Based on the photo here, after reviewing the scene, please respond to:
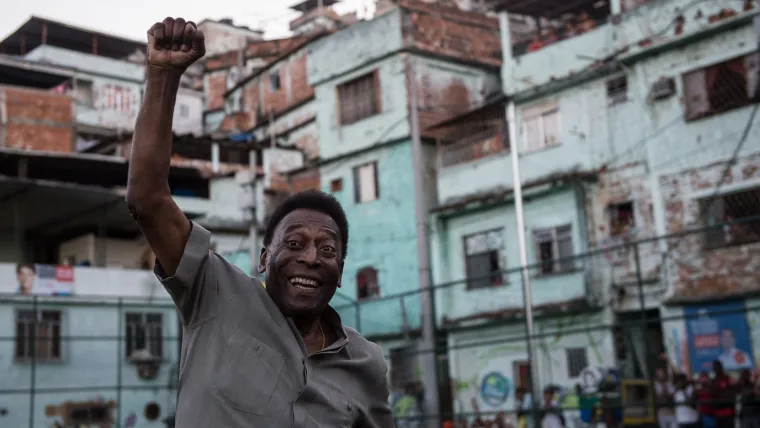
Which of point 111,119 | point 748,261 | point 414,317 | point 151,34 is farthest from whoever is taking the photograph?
point 111,119

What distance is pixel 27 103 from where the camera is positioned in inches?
1088

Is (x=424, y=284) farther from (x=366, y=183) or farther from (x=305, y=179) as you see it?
(x=305, y=179)

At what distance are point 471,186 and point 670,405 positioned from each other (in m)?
13.0

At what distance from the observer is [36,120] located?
2784 centimetres

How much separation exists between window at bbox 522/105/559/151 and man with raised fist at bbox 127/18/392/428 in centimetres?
2190

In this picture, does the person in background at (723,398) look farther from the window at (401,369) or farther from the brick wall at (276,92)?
the brick wall at (276,92)

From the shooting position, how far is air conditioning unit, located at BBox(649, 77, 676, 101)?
2122cm

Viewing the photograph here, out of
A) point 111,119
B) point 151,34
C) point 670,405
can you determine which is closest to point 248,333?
point 151,34

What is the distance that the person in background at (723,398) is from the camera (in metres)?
12.7

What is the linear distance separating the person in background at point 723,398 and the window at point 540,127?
11.2 meters

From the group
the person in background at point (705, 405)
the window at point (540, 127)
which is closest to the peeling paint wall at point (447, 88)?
the window at point (540, 127)

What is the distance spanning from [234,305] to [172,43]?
2.09 feet

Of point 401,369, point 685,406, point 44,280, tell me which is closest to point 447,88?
point 401,369

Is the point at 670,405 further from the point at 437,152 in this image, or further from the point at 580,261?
the point at 437,152
